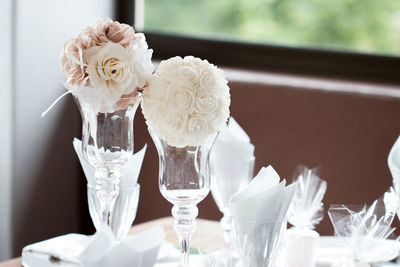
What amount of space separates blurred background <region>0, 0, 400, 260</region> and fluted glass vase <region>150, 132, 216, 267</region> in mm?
1183

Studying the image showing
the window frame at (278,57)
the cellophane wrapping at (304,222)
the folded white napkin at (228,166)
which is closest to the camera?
the cellophane wrapping at (304,222)

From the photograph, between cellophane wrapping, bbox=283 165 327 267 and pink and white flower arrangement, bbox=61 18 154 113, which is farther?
cellophane wrapping, bbox=283 165 327 267

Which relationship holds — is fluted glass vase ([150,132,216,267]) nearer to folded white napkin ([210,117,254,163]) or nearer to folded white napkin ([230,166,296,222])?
folded white napkin ([230,166,296,222])

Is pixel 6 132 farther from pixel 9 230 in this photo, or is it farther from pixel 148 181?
pixel 148 181

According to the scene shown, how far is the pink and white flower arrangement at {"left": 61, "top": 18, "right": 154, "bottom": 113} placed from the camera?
134 centimetres

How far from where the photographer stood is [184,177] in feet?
4.47

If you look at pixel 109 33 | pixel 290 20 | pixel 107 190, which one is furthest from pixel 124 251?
pixel 290 20

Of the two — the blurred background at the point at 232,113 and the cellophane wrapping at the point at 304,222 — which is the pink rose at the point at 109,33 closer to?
the cellophane wrapping at the point at 304,222

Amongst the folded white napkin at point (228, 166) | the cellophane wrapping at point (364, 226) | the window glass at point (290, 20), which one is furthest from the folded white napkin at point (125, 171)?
the window glass at point (290, 20)

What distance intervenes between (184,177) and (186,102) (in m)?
0.14

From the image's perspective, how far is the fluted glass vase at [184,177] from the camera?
1.36 metres

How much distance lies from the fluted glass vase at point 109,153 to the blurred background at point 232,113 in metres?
1.09

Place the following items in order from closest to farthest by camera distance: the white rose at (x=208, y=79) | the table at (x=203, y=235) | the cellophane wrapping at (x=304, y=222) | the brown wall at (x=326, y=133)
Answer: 1. the white rose at (x=208, y=79)
2. the cellophane wrapping at (x=304, y=222)
3. the table at (x=203, y=235)
4. the brown wall at (x=326, y=133)

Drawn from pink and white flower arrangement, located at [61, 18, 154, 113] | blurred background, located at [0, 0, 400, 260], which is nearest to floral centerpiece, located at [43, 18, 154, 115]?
pink and white flower arrangement, located at [61, 18, 154, 113]
